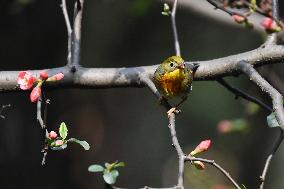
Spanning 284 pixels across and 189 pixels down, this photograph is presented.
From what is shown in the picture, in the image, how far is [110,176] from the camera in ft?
7.10

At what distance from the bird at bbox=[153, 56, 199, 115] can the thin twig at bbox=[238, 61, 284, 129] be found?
1.68 ft

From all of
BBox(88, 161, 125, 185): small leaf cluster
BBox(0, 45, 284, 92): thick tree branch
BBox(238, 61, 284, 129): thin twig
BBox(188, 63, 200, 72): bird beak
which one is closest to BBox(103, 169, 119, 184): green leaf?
BBox(88, 161, 125, 185): small leaf cluster

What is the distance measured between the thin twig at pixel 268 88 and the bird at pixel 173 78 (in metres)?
0.51

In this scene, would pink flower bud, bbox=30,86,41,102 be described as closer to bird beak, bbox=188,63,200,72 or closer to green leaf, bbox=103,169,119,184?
green leaf, bbox=103,169,119,184

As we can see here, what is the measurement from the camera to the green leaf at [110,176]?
2.12 m

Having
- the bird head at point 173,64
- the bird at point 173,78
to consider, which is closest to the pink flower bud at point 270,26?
the bird at point 173,78

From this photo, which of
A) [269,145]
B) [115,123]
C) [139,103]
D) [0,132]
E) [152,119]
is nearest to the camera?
[0,132]

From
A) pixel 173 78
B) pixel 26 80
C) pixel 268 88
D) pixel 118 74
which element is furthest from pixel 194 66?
pixel 26 80

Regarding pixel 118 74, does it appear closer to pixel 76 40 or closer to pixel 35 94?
pixel 76 40

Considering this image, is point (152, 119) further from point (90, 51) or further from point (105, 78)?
point (105, 78)

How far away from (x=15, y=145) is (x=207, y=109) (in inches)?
201

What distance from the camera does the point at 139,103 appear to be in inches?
367

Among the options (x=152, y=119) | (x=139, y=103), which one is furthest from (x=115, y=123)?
(x=152, y=119)

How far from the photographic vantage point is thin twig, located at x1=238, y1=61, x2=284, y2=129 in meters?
2.06
